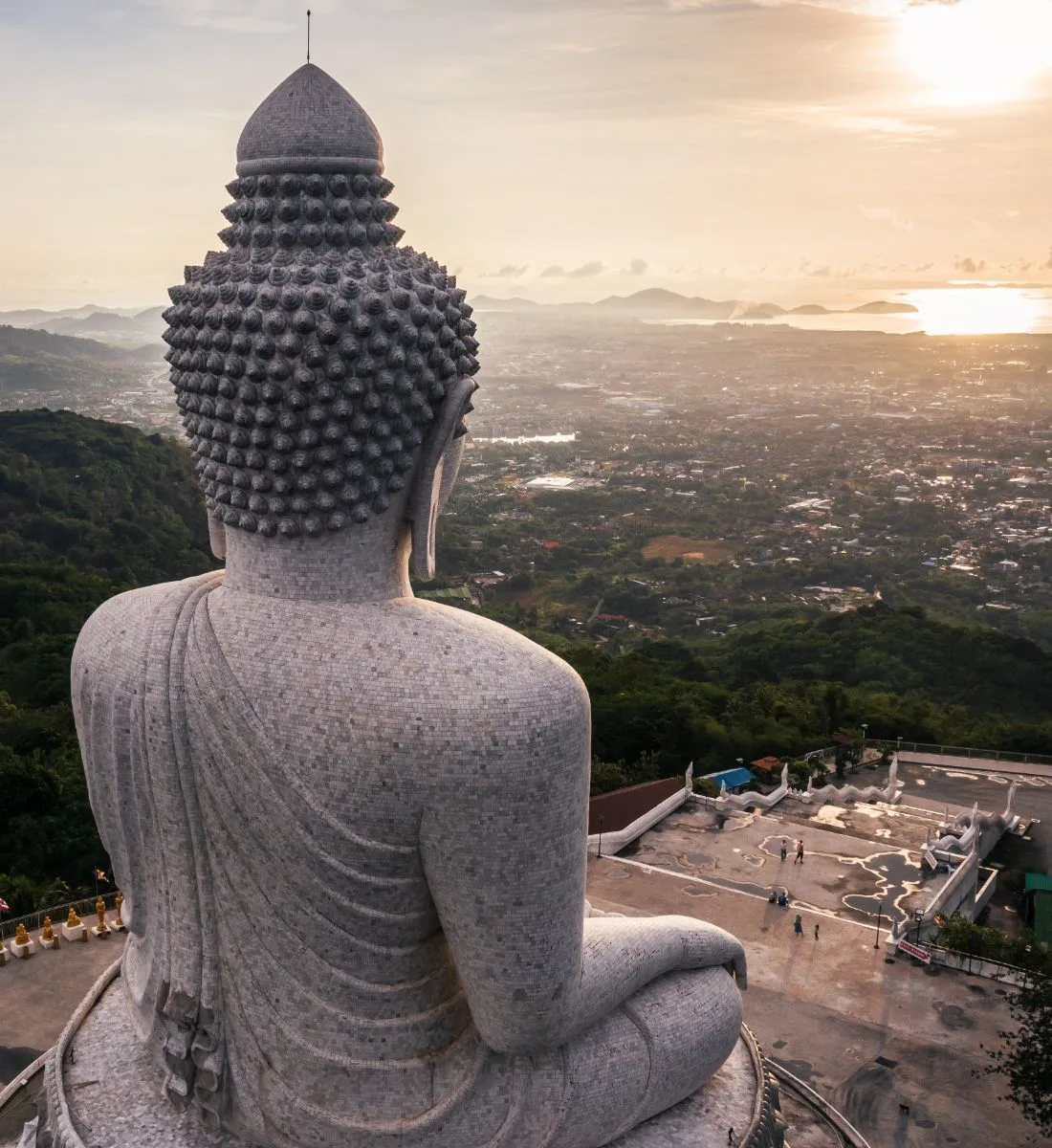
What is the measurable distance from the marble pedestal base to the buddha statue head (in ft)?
10.8

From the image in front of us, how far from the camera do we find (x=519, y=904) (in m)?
6.03

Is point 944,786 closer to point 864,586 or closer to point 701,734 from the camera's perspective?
point 701,734

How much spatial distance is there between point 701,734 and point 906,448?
283 ft

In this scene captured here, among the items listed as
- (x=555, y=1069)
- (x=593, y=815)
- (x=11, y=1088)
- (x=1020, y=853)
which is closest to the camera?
(x=555, y=1069)

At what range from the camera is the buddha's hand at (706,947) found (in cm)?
726

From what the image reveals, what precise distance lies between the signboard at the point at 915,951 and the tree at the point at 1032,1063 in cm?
208

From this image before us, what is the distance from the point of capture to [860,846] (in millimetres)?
19156

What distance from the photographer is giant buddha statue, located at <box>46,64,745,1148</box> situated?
592cm

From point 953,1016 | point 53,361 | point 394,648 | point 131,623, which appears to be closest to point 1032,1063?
point 953,1016

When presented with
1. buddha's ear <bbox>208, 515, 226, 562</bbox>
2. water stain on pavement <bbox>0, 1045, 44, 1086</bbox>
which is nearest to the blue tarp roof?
water stain on pavement <bbox>0, 1045, 44, 1086</bbox>

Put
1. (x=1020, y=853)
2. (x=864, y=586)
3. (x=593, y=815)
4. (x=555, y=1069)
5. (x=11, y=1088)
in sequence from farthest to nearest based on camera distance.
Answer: (x=864, y=586), (x=1020, y=853), (x=593, y=815), (x=11, y=1088), (x=555, y=1069)

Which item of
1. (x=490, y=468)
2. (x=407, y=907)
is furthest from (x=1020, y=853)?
(x=490, y=468)

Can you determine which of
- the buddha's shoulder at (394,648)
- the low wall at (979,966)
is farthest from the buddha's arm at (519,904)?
the low wall at (979,966)

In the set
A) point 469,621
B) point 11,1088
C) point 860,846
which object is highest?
point 469,621
